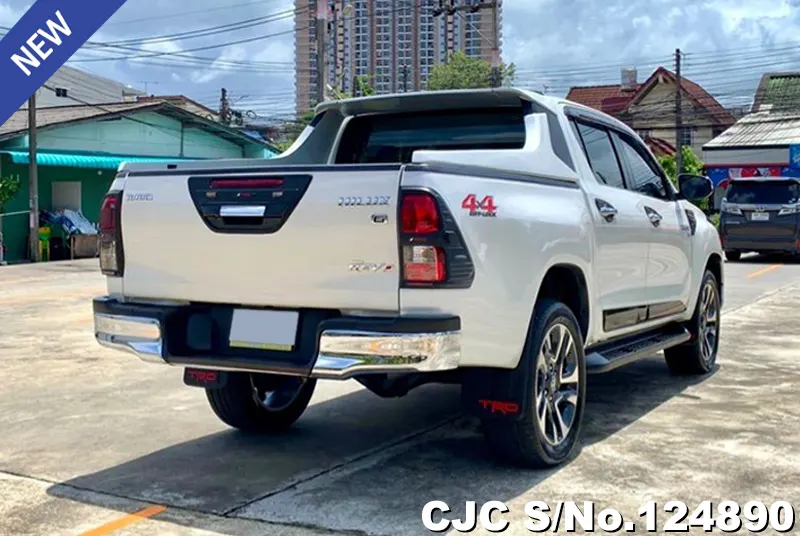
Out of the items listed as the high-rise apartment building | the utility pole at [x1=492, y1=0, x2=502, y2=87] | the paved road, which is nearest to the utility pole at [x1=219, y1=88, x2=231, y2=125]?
the high-rise apartment building

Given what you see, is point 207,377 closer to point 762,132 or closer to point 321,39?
point 321,39

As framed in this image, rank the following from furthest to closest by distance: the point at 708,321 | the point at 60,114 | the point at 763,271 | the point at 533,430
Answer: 1. the point at 60,114
2. the point at 763,271
3. the point at 708,321
4. the point at 533,430

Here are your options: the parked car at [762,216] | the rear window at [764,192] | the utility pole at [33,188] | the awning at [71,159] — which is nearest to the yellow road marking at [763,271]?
the parked car at [762,216]

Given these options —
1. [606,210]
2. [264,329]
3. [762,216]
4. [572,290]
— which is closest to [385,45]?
[762,216]

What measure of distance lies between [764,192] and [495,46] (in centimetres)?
1217

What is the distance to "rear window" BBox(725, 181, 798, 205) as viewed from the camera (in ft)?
66.0

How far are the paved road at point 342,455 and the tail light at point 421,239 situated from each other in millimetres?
1086

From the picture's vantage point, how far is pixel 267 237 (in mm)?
4348

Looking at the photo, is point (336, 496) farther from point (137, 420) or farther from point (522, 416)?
point (137, 420)

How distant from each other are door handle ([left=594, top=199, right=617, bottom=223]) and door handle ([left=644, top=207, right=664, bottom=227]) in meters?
0.70

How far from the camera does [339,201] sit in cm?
416

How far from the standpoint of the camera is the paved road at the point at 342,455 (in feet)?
14.1

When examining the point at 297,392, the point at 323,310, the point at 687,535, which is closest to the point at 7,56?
the point at 297,392

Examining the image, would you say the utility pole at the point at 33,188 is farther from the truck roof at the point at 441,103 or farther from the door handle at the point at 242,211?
the door handle at the point at 242,211
